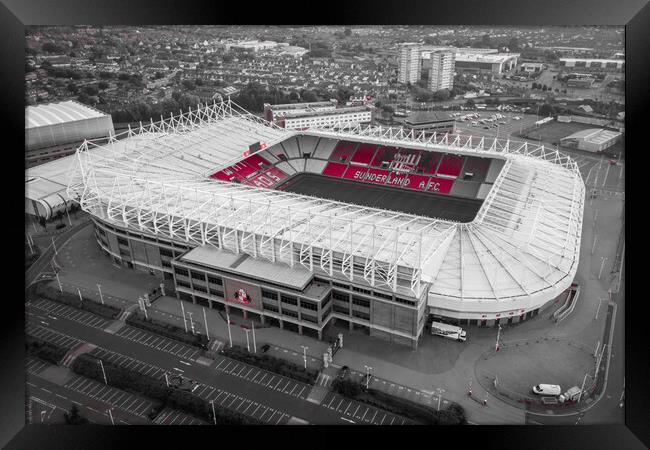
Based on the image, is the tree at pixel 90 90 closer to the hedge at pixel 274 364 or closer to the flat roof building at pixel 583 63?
the hedge at pixel 274 364

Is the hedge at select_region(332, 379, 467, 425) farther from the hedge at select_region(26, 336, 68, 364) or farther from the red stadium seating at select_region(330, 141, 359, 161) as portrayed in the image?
the red stadium seating at select_region(330, 141, 359, 161)

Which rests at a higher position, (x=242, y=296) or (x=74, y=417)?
(x=242, y=296)

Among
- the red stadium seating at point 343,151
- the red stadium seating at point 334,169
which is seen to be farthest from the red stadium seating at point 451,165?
the red stadium seating at point 334,169

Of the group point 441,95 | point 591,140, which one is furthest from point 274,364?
point 441,95

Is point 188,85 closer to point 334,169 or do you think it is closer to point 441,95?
point 334,169
